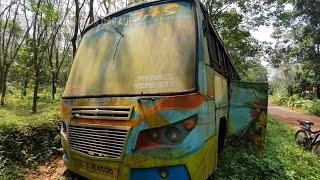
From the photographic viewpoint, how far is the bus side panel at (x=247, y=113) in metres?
7.33

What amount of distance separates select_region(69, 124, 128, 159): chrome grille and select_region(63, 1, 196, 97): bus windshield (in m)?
0.49

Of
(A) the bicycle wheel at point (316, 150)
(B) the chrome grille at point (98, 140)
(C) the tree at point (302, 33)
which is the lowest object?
(A) the bicycle wheel at point (316, 150)

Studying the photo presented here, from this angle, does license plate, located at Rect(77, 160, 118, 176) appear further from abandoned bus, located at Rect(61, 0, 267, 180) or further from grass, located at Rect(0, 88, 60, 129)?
grass, located at Rect(0, 88, 60, 129)

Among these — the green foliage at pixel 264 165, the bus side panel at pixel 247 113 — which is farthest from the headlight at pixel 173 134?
the bus side panel at pixel 247 113

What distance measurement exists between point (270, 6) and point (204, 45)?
73.3 feet

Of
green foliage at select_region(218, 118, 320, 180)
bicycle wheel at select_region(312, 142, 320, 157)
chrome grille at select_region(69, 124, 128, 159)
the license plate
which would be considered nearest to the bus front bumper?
the license plate

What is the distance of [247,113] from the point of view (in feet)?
24.8

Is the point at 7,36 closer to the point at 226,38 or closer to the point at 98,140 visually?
the point at 226,38

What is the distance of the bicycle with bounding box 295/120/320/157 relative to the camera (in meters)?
9.81

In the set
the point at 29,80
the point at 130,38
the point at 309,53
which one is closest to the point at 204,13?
the point at 130,38

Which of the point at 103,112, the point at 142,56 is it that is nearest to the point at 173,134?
the point at 103,112

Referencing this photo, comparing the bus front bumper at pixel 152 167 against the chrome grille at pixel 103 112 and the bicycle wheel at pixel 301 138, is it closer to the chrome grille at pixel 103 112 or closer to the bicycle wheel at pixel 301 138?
the chrome grille at pixel 103 112

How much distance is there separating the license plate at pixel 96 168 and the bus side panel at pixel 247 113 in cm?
373

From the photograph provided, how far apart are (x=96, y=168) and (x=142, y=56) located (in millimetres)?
1482
